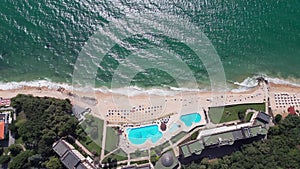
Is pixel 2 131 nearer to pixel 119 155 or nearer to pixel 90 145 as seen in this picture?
pixel 90 145

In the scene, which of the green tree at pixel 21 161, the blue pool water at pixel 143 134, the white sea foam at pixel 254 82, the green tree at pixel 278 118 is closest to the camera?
the green tree at pixel 21 161

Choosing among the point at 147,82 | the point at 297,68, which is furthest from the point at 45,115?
the point at 297,68

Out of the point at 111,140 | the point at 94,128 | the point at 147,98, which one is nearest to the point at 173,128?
the point at 147,98

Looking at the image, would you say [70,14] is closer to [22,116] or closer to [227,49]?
[22,116]

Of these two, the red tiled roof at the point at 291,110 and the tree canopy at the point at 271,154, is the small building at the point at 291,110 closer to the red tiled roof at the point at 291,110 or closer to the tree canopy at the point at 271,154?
the red tiled roof at the point at 291,110

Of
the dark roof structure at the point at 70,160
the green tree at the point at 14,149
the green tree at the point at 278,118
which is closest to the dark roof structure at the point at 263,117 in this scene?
the green tree at the point at 278,118

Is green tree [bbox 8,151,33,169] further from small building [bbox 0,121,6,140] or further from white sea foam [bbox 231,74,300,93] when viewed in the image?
white sea foam [bbox 231,74,300,93]
